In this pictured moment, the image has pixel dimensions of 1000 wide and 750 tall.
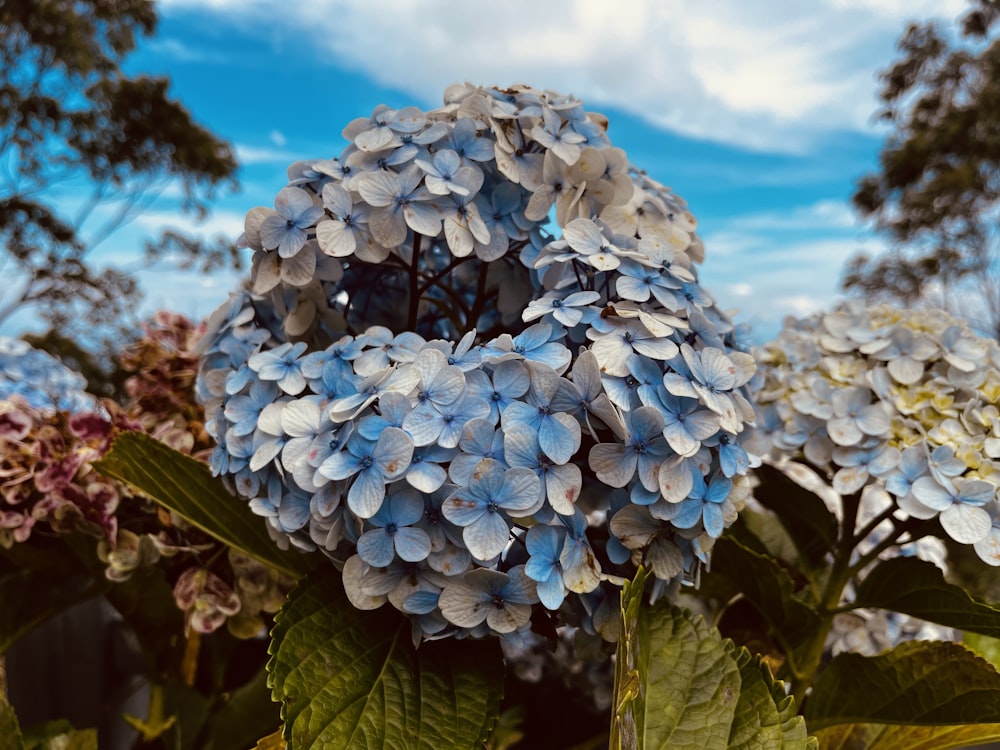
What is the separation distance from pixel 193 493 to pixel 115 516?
18cm

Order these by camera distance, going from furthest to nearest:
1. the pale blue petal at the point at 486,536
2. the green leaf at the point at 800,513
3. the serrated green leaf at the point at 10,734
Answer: the green leaf at the point at 800,513, the serrated green leaf at the point at 10,734, the pale blue petal at the point at 486,536

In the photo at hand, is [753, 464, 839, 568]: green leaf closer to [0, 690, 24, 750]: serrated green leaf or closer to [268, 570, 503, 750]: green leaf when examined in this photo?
[268, 570, 503, 750]: green leaf

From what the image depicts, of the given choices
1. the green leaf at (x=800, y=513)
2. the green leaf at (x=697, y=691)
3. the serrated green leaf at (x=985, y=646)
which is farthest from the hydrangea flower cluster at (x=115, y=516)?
the serrated green leaf at (x=985, y=646)

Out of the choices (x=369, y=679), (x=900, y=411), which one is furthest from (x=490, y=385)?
(x=900, y=411)

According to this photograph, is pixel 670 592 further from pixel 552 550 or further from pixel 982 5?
pixel 982 5

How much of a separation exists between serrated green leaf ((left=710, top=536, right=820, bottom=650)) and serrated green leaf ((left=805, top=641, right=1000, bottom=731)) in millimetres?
53

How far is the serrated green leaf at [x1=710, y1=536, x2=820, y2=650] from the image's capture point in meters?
0.83

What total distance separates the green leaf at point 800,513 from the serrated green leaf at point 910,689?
0.15 meters

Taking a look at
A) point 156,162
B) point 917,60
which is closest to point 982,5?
point 917,60

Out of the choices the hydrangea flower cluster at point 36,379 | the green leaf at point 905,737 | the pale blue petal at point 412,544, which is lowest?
the green leaf at point 905,737

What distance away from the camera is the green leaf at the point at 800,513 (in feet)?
3.12

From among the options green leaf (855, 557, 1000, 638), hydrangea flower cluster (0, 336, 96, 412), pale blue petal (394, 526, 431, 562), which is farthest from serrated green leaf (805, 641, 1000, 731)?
hydrangea flower cluster (0, 336, 96, 412)

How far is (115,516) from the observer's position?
0.91 m

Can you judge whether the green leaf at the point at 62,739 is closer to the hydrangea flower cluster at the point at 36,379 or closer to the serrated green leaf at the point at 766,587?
the hydrangea flower cluster at the point at 36,379
